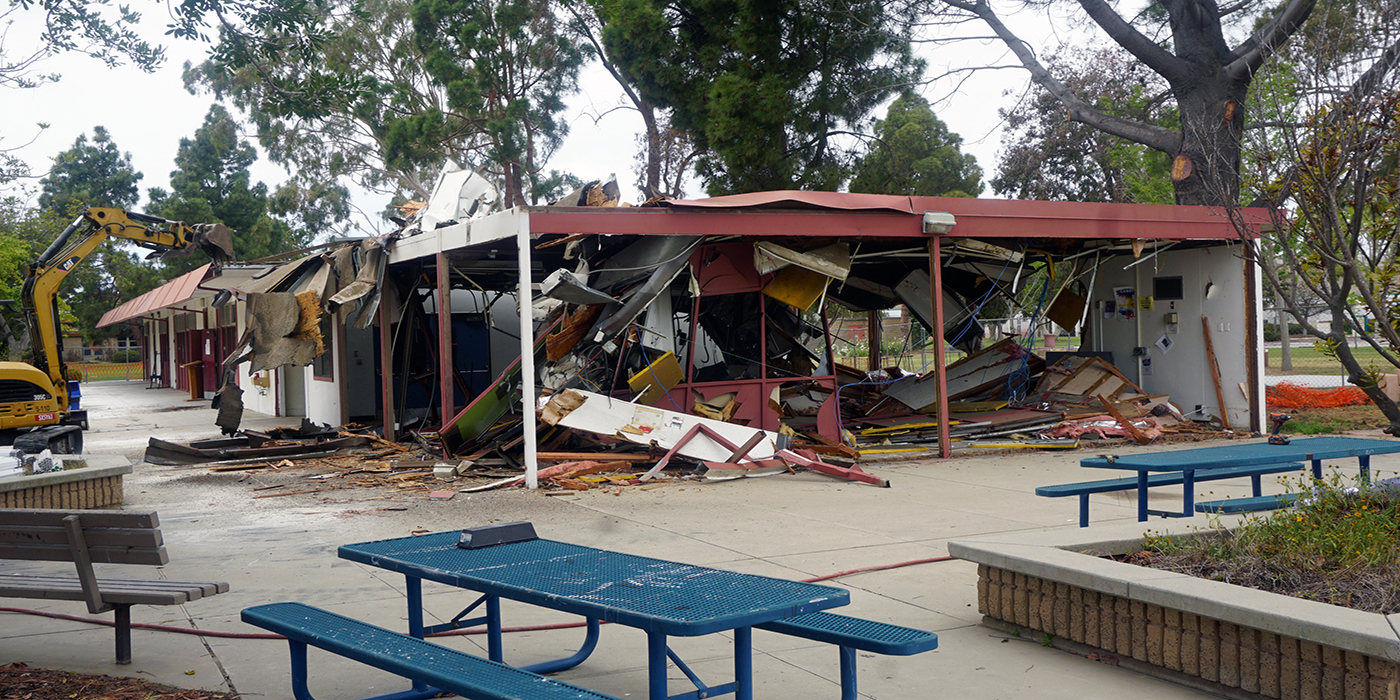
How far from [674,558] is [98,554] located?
3.47 m

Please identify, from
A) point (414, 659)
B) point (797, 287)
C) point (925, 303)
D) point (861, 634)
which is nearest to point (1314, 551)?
point (861, 634)

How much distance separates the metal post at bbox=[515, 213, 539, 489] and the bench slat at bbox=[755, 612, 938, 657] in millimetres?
6914

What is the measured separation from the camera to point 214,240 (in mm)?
15227

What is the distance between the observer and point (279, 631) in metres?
3.97

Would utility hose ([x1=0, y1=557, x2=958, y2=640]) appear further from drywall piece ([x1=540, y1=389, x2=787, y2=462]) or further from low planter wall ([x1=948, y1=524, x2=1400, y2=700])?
drywall piece ([x1=540, y1=389, x2=787, y2=462])

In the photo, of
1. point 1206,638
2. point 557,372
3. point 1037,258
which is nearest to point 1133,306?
point 1037,258

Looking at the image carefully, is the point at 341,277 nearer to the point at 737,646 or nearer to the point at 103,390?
the point at 737,646

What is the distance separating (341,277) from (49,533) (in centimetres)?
1094

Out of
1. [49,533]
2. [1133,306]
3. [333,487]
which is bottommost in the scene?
[333,487]

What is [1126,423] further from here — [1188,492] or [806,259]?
[1188,492]

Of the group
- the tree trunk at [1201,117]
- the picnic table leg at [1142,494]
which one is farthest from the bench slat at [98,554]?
the tree trunk at [1201,117]

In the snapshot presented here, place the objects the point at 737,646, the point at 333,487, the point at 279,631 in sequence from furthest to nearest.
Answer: the point at 333,487
the point at 279,631
the point at 737,646

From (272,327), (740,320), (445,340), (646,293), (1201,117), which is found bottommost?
(445,340)

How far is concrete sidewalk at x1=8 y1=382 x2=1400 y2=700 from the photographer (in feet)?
14.8
